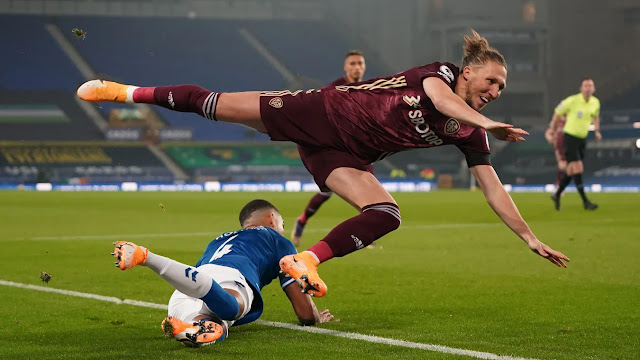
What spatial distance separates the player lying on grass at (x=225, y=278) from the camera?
4207 mm

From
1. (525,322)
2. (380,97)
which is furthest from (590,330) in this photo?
(380,97)

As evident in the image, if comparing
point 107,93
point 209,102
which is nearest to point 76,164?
point 107,93

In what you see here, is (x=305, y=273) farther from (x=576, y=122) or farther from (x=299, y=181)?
(x=299, y=181)

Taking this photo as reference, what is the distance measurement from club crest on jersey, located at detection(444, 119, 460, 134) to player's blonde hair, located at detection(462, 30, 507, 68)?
1.10 ft

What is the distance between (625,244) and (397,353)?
7767 millimetres

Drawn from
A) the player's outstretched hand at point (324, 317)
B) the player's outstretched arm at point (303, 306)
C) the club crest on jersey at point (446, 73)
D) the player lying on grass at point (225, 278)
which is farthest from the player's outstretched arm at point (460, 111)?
the player's outstretched hand at point (324, 317)

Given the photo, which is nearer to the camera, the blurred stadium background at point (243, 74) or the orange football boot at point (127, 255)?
the orange football boot at point (127, 255)

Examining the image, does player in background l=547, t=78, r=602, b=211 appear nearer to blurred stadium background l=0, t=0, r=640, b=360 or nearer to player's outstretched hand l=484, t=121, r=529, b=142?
blurred stadium background l=0, t=0, r=640, b=360

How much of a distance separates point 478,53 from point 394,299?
2.26 meters

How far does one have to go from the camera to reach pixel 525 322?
5.39m

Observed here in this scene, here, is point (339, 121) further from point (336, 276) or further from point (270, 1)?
point (270, 1)

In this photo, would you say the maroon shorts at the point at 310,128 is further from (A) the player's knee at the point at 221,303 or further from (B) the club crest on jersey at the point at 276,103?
(A) the player's knee at the point at 221,303

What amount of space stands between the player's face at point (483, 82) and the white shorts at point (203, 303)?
163 centimetres

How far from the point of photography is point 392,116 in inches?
199
